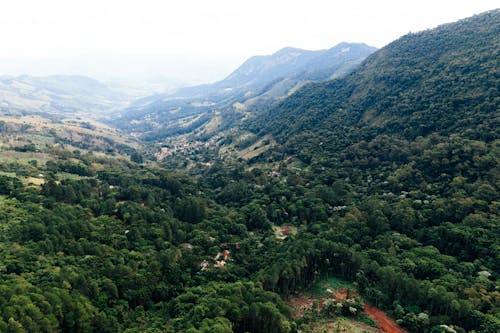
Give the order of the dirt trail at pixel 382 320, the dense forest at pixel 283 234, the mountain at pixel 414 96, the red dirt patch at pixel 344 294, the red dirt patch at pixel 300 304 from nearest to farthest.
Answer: the dense forest at pixel 283 234 → the dirt trail at pixel 382 320 → the red dirt patch at pixel 300 304 → the red dirt patch at pixel 344 294 → the mountain at pixel 414 96

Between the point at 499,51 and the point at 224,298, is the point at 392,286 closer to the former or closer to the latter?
the point at 224,298

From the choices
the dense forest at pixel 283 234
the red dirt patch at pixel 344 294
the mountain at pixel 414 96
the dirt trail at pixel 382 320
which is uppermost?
the mountain at pixel 414 96

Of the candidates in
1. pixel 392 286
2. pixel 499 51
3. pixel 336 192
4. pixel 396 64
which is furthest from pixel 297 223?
pixel 396 64

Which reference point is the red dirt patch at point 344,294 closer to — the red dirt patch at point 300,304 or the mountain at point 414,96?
the red dirt patch at point 300,304

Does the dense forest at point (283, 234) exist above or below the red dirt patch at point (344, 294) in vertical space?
above

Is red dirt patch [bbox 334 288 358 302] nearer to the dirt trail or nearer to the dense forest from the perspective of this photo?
the dense forest

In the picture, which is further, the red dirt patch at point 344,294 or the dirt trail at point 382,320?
the red dirt patch at point 344,294

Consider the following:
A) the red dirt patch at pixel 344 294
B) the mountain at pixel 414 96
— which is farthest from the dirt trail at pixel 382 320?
the mountain at pixel 414 96

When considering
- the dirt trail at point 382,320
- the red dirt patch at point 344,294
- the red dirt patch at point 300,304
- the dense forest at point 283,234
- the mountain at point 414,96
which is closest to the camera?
the dense forest at point 283,234
